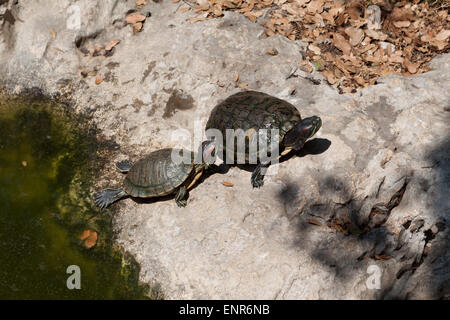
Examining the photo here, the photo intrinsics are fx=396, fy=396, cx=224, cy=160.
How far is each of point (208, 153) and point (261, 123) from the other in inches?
27.0

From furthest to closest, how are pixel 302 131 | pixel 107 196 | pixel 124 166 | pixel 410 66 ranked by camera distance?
pixel 410 66
pixel 124 166
pixel 107 196
pixel 302 131

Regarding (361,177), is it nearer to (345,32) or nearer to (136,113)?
(345,32)

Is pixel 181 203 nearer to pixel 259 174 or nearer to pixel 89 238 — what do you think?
pixel 259 174

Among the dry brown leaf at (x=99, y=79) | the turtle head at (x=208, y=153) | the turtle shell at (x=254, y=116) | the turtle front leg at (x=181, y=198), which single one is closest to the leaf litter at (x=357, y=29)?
the turtle shell at (x=254, y=116)

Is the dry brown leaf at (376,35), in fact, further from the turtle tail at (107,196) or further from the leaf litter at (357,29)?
the turtle tail at (107,196)

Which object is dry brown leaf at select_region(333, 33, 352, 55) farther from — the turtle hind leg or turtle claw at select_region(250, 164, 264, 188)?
the turtle hind leg

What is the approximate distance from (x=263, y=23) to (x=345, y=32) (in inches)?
46.6

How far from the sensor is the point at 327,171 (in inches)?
168

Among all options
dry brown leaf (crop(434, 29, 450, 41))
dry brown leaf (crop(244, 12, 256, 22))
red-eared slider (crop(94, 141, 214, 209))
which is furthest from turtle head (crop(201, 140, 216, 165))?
dry brown leaf (crop(434, 29, 450, 41))

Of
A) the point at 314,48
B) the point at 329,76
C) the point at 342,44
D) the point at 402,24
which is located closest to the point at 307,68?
the point at 329,76

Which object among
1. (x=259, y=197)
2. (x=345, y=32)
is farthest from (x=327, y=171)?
(x=345, y=32)

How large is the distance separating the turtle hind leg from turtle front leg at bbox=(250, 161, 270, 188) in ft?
4.98

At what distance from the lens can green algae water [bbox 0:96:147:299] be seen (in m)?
4.08

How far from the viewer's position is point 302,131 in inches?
167
